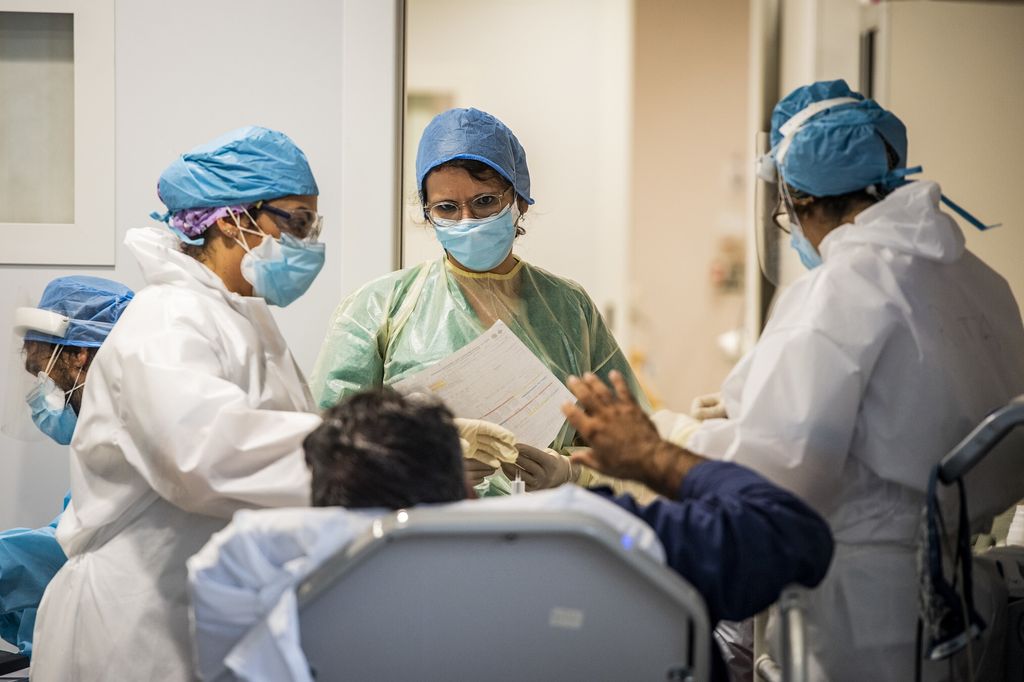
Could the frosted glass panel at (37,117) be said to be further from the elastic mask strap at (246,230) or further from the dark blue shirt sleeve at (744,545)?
the dark blue shirt sleeve at (744,545)

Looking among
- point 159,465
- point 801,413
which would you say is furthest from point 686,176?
point 159,465

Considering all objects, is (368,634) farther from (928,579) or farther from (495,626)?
(928,579)

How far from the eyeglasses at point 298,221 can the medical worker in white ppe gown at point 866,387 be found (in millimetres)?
770

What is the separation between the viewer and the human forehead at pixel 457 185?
1966mm

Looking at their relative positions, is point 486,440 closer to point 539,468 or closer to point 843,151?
point 539,468

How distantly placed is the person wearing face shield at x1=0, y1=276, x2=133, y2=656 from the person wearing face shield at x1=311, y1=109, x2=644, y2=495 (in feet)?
1.55

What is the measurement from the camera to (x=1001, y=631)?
5.07 feet

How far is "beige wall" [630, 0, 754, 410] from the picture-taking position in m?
4.56

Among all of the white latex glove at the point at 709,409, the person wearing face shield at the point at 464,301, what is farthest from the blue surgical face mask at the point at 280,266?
the white latex glove at the point at 709,409

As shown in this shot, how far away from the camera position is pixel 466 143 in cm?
195

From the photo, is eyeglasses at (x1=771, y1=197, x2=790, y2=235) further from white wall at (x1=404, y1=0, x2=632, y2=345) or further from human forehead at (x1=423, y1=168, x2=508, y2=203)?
white wall at (x1=404, y1=0, x2=632, y2=345)

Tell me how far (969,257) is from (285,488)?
1114mm

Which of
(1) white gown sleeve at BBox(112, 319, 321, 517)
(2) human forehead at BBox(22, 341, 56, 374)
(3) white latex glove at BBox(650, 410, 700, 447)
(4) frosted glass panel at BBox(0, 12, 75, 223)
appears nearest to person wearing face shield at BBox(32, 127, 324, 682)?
(1) white gown sleeve at BBox(112, 319, 321, 517)

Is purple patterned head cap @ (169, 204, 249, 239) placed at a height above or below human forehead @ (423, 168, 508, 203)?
below
